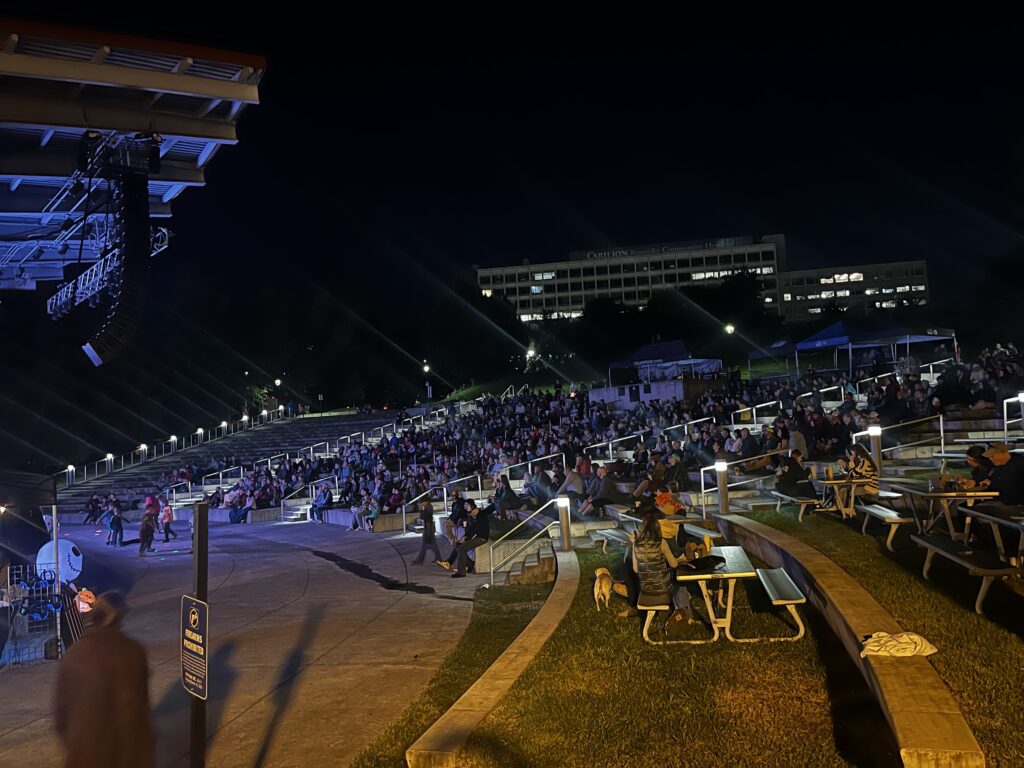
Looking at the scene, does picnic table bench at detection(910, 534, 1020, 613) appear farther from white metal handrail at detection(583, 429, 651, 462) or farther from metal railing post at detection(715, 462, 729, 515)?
white metal handrail at detection(583, 429, 651, 462)

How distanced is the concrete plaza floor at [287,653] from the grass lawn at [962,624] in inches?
157

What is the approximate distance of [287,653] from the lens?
8773 millimetres

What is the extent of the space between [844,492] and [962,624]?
5.42 meters

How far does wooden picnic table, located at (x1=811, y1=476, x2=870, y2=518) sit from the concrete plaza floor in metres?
5.03

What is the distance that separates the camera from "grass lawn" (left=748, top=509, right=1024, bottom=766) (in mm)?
4340

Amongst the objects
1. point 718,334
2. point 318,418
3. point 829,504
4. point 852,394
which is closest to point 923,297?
point 718,334

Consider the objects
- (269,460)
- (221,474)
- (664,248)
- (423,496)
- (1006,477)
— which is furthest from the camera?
(664,248)

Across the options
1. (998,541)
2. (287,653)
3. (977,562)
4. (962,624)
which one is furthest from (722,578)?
(287,653)

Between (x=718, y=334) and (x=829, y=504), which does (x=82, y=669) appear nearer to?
→ (x=829, y=504)

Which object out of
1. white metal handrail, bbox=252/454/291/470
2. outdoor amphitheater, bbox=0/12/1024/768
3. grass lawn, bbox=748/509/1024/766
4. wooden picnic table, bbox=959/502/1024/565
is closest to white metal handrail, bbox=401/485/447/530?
outdoor amphitheater, bbox=0/12/1024/768

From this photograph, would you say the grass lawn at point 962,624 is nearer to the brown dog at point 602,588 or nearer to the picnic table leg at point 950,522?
the picnic table leg at point 950,522

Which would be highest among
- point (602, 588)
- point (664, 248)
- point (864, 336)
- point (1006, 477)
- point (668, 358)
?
point (664, 248)

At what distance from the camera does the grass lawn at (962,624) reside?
171 inches

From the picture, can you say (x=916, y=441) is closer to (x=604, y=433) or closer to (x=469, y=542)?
(x=604, y=433)
